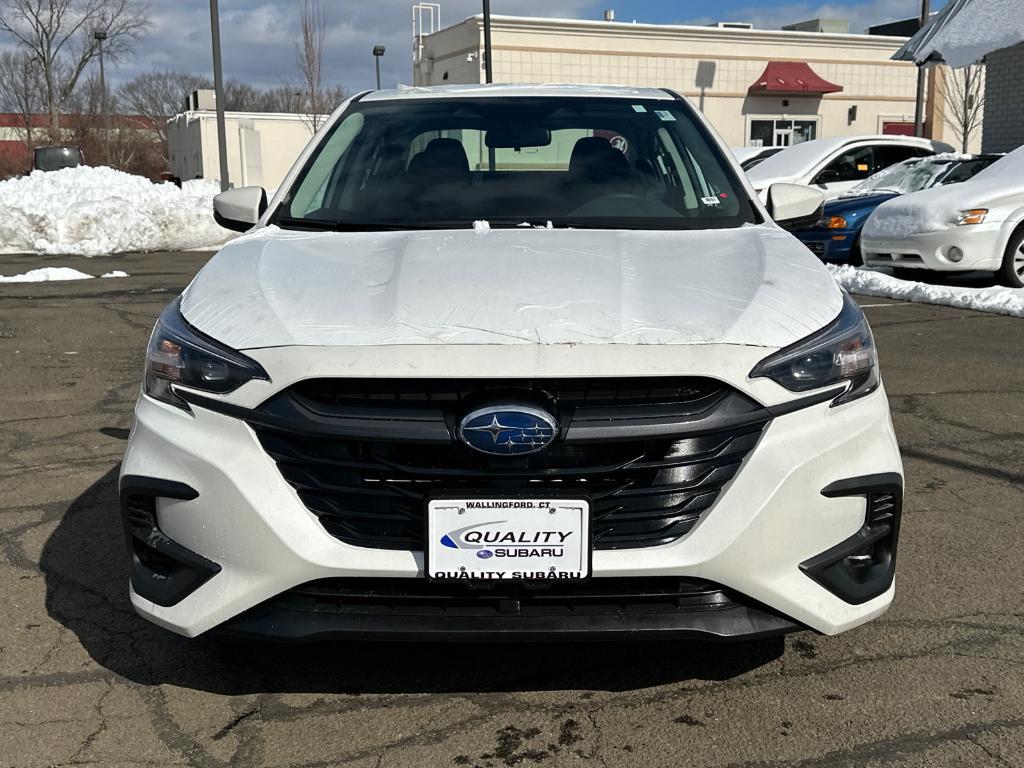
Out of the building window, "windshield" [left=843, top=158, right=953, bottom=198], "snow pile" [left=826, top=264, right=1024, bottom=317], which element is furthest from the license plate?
the building window

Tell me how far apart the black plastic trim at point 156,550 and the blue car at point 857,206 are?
10687mm

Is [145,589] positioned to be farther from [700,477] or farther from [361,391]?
[700,477]

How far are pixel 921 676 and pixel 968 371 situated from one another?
14.3 ft

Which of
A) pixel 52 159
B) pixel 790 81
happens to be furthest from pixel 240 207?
pixel 790 81

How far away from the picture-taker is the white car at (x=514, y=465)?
2268 mm

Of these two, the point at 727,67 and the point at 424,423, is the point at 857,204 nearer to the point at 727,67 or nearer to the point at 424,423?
the point at 424,423

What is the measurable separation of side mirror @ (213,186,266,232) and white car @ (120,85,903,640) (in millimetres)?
1256

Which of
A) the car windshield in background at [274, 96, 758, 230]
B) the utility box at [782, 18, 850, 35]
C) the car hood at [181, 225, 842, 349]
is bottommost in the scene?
the car hood at [181, 225, 842, 349]

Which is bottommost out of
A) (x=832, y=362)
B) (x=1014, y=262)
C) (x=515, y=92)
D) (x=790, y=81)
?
(x=1014, y=262)

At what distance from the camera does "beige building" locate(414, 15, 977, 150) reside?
34031 millimetres


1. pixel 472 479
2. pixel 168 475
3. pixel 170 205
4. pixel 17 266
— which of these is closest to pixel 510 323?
pixel 472 479

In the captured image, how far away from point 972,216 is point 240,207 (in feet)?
26.7

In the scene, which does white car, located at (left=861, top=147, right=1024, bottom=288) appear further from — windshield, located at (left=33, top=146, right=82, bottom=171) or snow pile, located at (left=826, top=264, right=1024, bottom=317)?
windshield, located at (left=33, top=146, right=82, bottom=171)

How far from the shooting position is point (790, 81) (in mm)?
36031
